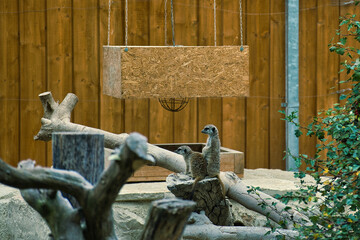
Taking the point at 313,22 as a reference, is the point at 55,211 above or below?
below

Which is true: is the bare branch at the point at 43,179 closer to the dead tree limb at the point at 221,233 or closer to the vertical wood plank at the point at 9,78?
the dead tree limb at the point at 221,233

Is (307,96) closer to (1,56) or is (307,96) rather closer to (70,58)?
(70,58)

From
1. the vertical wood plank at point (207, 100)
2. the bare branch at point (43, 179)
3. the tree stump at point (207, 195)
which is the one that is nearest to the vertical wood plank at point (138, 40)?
the vertical wood plank at point (207, 100)

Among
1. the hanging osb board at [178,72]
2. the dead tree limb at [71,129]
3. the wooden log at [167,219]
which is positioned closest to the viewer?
the wooden log at [167,219]

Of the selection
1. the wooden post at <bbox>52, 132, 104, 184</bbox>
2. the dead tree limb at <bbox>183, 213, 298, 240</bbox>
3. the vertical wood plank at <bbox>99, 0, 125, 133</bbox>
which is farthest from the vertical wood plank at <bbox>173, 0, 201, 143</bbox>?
the wooden post at <bbox>52, 132, 104, 184</bbox>

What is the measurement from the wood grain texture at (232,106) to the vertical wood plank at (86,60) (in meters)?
1.17

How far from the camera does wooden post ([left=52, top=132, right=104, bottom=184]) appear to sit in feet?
7.97

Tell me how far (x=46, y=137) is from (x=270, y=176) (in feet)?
6.12

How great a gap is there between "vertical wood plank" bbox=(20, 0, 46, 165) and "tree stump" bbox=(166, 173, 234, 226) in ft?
6.71

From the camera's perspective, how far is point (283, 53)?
20.6ft

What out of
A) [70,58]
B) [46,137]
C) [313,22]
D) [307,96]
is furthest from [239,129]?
[46,137]

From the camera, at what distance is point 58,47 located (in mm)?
5840

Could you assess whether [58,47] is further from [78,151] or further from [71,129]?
[78,151]

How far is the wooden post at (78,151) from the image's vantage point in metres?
2.43
